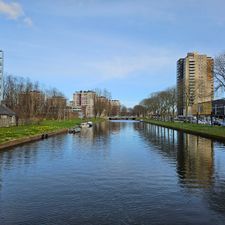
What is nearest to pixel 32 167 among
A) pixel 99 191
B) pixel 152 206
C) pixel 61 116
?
pixel 99 191

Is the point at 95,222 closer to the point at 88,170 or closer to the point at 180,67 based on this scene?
the point at 88,170

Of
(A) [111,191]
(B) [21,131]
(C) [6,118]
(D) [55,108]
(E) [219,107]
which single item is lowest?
(A) [111,191]

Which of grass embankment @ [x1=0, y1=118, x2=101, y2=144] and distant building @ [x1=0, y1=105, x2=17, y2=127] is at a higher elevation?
distant building @ [x1=0, y1=105, x2=17, y2=127]

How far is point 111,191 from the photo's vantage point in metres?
18.8

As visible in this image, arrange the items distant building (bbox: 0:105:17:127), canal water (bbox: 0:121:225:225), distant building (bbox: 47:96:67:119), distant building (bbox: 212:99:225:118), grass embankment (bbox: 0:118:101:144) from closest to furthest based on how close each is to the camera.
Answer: canal water (bbox: 0:121:225:225)
grass embankment (bbox: 0:118:101:144)
distant building (bbox: 0:105:17:127)
distant building (bbox: 47:96:67:119)
distant building (bbox: 212:99:225:118)

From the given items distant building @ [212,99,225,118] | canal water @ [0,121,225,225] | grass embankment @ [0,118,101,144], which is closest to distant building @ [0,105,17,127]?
grass embankment @ [0,118,101,144]

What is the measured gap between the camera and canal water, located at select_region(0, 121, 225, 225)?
14.2 meters

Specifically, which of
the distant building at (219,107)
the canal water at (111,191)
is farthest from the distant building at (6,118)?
the distant building at (219,107)

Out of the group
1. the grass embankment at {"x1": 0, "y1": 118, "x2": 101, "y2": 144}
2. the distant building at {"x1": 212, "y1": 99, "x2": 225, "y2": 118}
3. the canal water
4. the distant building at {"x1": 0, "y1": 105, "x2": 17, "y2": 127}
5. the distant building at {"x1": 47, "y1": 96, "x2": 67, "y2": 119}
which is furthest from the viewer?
the distant building at {"x1": 212, "y1": 99, "x2": 225, "y2": 118}

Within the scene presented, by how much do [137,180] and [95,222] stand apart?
8.62m

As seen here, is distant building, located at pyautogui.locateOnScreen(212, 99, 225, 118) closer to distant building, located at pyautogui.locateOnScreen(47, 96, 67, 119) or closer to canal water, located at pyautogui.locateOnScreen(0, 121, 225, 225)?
distant building, located at pyautogui.locateOnScreen(47, 96, 67, 119)

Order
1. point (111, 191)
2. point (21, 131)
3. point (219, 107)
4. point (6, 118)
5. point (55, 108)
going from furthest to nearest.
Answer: point (219, 107) → point (55, 108) → point (6, 118) → point (21, 131) → point (111, 191)

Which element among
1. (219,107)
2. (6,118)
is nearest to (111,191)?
(6,118)

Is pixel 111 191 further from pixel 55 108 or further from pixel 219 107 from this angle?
pixel 219 107
